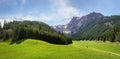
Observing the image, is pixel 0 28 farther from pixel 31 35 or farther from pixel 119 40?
pixel 119 40

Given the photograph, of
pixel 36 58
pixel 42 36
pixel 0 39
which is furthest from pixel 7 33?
pixel 36 58

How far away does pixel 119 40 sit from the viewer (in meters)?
199

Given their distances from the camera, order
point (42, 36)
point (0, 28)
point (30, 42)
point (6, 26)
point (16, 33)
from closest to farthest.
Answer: point (30, 42) < point (16, 33) < point (42, 36) < point (0, 28) < point (6, 26)

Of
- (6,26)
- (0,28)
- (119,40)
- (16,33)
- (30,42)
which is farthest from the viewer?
(119,40)

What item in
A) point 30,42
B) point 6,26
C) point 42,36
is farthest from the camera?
point 6,26

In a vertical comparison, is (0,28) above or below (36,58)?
above

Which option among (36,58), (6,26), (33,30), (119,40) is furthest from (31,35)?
(119,40)

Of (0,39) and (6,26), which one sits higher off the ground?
(6,26)

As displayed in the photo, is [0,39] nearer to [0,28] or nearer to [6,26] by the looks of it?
[0,28]

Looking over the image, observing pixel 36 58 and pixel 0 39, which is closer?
pixel 36 58

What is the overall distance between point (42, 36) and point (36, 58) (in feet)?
277

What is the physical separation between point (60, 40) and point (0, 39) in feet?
152

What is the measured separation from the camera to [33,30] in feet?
501

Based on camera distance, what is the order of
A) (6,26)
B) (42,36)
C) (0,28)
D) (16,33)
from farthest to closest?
(6,26) → (0,28) → (42,36) → (16,33)
